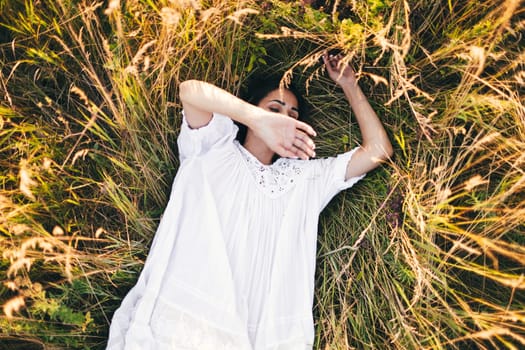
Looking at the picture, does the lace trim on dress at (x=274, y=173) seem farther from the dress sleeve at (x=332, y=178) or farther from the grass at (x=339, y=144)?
the grass at (x=339, y=144)

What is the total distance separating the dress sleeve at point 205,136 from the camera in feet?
7.04

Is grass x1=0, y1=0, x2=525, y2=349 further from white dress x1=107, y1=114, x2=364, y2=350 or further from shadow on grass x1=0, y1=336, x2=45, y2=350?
white dress x1=107, y1=114, x2=364, y2=350

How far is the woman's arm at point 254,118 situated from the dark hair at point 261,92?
1.16ft

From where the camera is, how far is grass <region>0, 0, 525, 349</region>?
6.88 ft

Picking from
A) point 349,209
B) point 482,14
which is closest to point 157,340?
point 349,209

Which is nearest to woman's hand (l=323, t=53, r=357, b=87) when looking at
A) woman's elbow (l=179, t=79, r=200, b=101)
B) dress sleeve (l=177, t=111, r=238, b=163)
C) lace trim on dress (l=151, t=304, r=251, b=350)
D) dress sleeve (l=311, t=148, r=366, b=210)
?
dress sleeve (l=311, t=148, r=366, b=210)

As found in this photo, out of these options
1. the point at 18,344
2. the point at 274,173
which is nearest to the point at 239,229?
the point at 274,173

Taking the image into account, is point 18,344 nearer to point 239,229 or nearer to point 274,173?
point 239,229

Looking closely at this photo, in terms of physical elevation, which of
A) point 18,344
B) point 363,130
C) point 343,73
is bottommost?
point 18,344

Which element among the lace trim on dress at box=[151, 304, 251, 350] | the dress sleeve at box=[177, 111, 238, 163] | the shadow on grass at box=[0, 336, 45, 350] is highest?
the dress sleeve at box=[177, 111, 238, 163]

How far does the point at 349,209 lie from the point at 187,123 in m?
1.03

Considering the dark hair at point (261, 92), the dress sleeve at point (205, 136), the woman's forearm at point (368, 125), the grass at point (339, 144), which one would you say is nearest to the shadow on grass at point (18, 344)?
the grass at point (339, 144)

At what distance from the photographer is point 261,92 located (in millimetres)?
2443

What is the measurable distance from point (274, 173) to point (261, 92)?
0.46 metres
